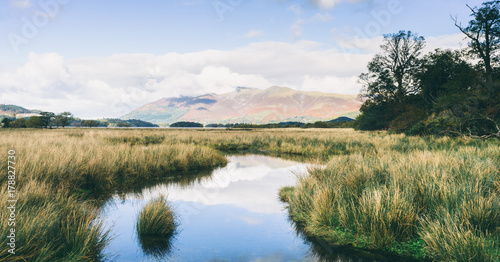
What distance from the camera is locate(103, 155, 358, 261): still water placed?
4367 mm

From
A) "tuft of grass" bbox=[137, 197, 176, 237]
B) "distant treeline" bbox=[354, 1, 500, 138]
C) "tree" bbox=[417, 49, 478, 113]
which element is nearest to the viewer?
"tuft of grass" bbox=[137, 197, 176, 237]

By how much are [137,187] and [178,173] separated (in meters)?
Result: 2.94

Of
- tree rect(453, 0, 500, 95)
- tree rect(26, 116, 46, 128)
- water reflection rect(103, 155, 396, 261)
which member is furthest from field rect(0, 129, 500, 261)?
tree rect(26, 116, 46, 128)

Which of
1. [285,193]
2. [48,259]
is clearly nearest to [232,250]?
[48,259]

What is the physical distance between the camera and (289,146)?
2158cm

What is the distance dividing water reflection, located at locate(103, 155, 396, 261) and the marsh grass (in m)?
0.04

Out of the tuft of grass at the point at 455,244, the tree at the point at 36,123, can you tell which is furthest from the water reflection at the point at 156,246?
the tree at the point at 36,123

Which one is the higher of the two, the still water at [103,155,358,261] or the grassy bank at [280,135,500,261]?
the grassy bank at [280,135,500,261]

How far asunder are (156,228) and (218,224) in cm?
143

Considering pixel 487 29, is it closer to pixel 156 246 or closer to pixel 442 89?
pixel 442 89

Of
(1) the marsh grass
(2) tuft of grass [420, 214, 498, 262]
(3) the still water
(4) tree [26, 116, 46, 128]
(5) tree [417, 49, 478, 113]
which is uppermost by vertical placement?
(5) tree [417, 49, 478, 113]

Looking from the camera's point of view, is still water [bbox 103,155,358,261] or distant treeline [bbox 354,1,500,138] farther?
distant treeline [bbox 354,1,500,138]

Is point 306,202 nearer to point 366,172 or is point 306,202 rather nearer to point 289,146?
point 366,172

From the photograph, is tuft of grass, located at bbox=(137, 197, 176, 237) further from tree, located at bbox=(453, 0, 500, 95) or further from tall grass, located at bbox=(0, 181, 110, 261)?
tree, located at bbox=(453, 0, 500, 95)
